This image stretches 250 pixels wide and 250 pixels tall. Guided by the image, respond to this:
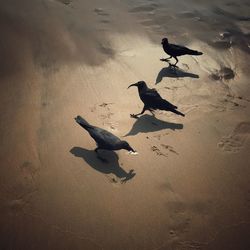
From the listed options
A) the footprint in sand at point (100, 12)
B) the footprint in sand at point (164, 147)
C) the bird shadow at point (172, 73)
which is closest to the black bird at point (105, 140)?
the footprint in sand at point (164, 147)

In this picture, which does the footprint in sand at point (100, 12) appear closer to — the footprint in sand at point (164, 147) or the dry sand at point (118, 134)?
the dry sand at point (118, 134)

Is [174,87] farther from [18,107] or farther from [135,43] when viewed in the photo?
[18,107]

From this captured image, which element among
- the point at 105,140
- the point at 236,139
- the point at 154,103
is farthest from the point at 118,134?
the point at 236,139

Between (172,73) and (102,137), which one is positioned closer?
(102,137)

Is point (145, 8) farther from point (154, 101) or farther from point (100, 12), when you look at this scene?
point (154, 101)

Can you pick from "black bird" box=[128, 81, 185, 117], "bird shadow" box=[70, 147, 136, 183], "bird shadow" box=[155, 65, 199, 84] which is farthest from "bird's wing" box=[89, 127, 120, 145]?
"bird shadow" box=[155, 65, 199, 84]

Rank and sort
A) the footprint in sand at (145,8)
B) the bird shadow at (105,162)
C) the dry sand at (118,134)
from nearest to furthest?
the dry sand at (118,134)
the bird shadow at (105,162)
the footprint in sand at (145,8)
